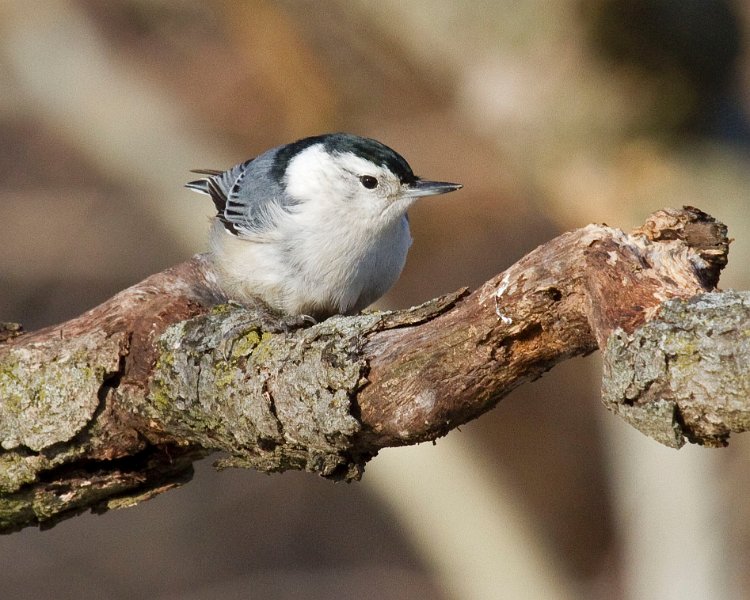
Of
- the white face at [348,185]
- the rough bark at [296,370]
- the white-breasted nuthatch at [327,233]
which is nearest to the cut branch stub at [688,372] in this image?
the rough bark at [296,370]

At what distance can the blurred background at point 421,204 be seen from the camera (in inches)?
137

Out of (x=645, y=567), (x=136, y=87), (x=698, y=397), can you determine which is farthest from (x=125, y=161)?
(x=698, y=397)

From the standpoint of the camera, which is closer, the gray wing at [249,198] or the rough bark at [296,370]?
the rough bark at [296,370]

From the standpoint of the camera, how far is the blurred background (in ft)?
11.4

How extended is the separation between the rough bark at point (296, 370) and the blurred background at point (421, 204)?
159 centimetres

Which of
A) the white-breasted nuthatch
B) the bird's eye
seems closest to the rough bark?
the white-breasted nuthatch

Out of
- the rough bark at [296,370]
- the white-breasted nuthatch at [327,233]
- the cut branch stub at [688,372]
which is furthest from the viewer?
the white-breasted nuthatch at [327,233]

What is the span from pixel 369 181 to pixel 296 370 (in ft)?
3.39

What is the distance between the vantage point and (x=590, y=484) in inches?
243

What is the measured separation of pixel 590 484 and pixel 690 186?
10.4 ft

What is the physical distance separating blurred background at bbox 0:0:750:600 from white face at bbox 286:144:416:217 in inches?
37.1

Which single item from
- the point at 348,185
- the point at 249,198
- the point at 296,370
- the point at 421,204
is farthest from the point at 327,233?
the point at 421,204

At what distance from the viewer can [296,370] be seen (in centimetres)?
199

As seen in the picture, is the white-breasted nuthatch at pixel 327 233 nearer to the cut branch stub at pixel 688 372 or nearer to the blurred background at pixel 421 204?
the blurred background at pixel 421 204
